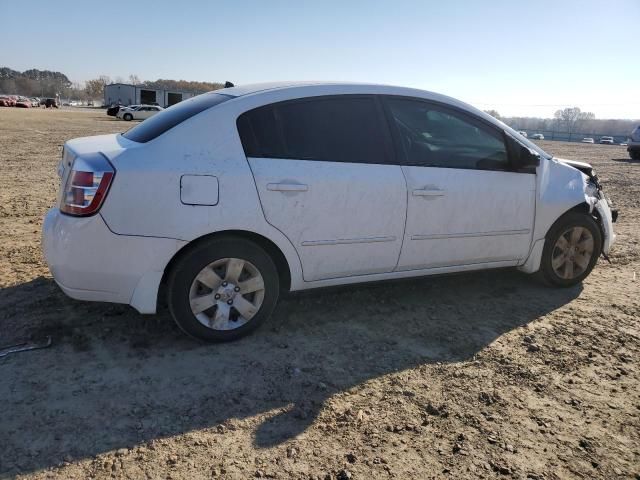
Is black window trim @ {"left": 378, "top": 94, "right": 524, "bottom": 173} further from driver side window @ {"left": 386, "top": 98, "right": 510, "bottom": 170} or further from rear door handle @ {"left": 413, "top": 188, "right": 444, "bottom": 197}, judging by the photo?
rear door handle @ {"left": 413, "top": 188, "right": 444, "bottom": 197}

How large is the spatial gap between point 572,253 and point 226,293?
321cm

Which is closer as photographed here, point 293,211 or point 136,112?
point 293,211

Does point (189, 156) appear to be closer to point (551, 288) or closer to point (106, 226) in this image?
point (106, 226)

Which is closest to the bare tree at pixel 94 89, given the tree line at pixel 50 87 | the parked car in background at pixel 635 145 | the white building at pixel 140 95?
the tree line at pixel 50 87

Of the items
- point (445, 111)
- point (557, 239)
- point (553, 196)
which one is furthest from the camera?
point (557, 239)

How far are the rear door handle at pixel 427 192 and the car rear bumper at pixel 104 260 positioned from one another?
1.75 meters

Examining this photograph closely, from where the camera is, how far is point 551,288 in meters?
4.85

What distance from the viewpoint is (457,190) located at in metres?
4.06

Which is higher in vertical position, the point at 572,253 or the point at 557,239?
the point at 557,239

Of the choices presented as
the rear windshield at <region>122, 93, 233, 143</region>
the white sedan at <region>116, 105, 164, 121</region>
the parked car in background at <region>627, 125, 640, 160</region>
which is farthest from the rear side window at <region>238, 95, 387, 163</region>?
the white sedan at <region>116, 105, 164, 121</region>

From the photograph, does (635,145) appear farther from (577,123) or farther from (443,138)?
(577,123)

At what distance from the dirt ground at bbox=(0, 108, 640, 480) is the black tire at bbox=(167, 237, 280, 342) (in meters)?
0.11

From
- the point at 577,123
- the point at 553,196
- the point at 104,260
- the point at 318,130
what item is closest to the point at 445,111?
the point at 318,130

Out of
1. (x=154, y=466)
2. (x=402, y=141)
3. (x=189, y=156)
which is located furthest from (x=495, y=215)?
(x=154, y=466)
